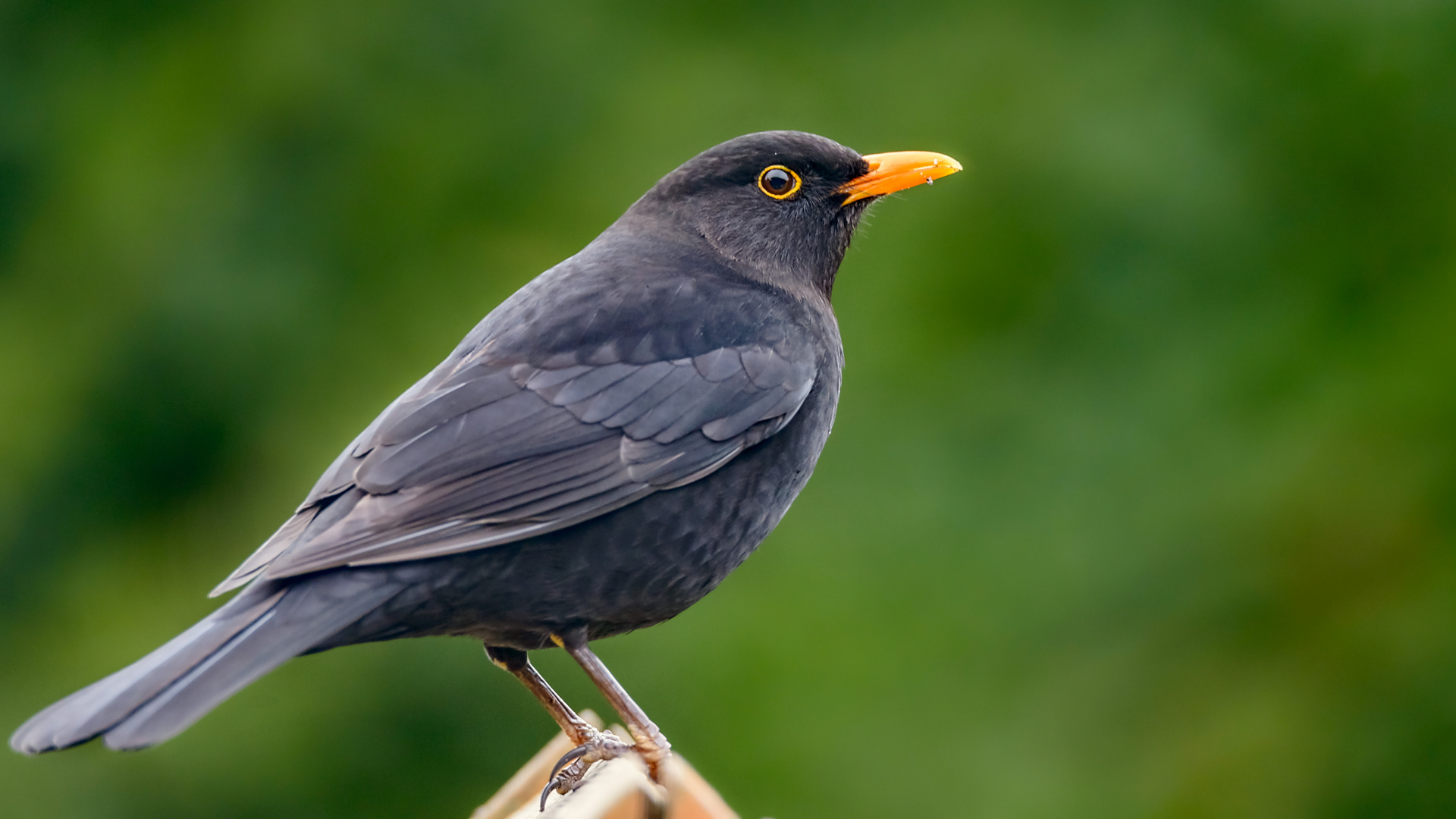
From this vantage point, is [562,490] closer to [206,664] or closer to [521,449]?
[521,449]

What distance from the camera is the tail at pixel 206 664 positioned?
7.04ft

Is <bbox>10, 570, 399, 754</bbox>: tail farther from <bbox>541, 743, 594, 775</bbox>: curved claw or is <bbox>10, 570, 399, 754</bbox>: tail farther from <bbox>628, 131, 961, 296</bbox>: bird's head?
<bbox>628, 131, 961, 296</bbox>: bird's head

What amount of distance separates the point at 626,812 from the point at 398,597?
618 millimetres

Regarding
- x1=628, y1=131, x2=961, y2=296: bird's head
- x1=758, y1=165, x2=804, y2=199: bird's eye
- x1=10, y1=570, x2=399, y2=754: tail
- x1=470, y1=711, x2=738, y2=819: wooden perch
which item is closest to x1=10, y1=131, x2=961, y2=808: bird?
x1=10, y1=570, x2=399, y2=754: tail

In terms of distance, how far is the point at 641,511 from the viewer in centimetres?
290

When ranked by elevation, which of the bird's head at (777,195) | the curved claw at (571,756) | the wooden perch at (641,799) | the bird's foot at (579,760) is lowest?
the bird's foot at (579,760)

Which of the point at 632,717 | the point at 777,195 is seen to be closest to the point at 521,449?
the point at 632,717

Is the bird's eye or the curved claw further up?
the bird's eye

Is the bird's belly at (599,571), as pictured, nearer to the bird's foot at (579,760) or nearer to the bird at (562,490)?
the bird at (562,490)

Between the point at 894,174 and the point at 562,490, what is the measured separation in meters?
1.45

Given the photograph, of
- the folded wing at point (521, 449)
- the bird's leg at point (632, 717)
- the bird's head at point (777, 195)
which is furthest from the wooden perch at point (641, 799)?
the bird's head at point (777, 195)

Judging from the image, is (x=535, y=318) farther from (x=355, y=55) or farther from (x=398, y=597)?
(x=355, y=55)

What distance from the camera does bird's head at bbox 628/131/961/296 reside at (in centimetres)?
371

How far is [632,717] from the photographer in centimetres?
313
